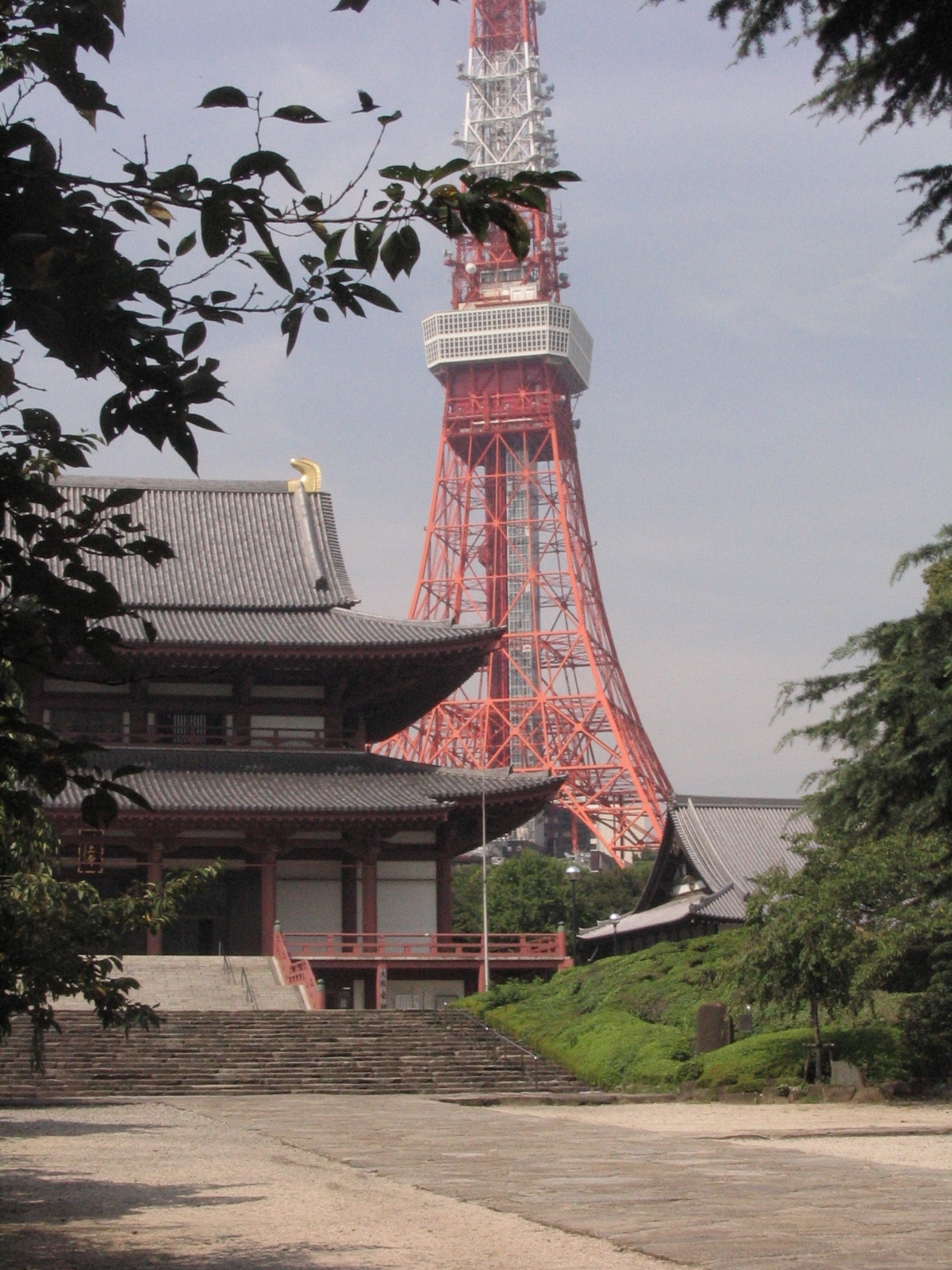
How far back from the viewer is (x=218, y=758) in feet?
114

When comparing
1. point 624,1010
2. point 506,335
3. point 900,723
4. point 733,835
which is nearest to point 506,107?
point 506,335

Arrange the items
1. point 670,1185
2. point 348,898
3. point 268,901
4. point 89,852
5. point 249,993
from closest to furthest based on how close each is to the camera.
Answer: point 670,1185 < point 249,993 < point 89,852 < point 268,901 < point 348,898

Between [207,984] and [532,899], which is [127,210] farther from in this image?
[532,899]

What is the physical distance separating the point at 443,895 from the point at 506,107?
220 ft

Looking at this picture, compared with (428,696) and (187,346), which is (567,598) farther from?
(187,346)

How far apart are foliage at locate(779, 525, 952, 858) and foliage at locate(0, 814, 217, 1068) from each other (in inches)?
215

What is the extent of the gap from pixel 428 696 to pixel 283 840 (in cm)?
701

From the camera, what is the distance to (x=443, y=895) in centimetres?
3541

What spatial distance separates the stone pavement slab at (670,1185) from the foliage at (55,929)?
275cm

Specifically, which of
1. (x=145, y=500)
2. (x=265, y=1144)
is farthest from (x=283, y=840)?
(x=265, y=1144)

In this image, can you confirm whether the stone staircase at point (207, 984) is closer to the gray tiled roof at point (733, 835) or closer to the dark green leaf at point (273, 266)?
the gray tiled roof at point (733, 835)

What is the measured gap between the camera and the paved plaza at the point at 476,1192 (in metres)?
7.98

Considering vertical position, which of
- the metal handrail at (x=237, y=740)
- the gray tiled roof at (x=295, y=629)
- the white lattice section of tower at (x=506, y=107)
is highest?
the white lattice section of tower at (x=506, y=107)

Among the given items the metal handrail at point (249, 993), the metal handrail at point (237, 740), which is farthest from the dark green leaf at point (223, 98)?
the metal handrail at point (237, 740)
